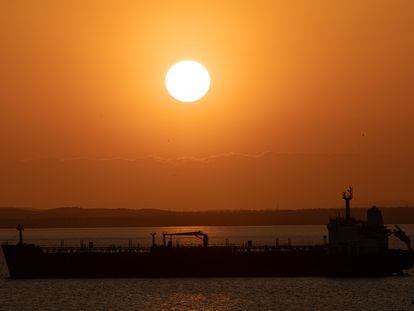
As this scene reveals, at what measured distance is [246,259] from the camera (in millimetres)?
104062

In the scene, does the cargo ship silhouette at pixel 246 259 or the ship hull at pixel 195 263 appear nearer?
the cargo ship silhouette at pixel 246 259

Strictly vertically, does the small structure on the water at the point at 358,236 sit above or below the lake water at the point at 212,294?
above

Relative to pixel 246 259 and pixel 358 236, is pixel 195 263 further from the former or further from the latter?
pixel 358 236

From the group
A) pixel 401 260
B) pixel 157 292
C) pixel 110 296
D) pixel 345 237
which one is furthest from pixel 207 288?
pixel 401 260

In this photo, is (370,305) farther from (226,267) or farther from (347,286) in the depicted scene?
(226,267)

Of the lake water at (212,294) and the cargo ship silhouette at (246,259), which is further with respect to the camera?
the cargo ship silhouette at (246,259)

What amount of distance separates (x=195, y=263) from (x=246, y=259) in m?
6.94

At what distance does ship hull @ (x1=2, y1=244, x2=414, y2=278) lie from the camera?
323 feet

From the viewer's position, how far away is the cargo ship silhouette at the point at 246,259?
96188 millimetres

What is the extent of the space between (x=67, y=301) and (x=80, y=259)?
66.8 ft

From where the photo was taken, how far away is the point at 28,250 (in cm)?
10544

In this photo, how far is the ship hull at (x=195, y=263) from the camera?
323ft

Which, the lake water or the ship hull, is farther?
the ship hull

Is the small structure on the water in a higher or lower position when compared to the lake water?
higher
